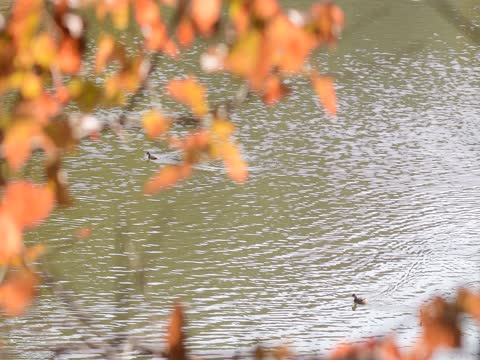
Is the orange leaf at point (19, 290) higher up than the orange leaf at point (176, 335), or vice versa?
the orange leaf at point (19, 290)

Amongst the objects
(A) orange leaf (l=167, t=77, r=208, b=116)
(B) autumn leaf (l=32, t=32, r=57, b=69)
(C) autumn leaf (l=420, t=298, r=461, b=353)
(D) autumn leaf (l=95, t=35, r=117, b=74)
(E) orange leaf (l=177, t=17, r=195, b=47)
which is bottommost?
(C) autumn leaf (l=420, t=298, r=461, b=353)

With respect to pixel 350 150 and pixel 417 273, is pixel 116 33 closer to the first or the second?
pixel 350 150

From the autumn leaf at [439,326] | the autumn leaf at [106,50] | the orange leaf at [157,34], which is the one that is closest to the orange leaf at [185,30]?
the orange leaf at [157,34]

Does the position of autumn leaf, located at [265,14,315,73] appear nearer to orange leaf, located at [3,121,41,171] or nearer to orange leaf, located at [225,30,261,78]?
orange leaf, located at [225,30,261,78]

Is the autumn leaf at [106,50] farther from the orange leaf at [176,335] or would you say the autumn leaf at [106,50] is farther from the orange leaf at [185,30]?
the orange leaf at [176,335]

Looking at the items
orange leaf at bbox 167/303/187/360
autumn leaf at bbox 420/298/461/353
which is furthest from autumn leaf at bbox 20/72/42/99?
autumn leaf at bbox 420/298/461/353

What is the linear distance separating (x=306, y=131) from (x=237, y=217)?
2.50 metres

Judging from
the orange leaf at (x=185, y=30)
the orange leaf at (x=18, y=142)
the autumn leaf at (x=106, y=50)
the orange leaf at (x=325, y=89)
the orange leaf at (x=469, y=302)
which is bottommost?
the orange leaf at (x=469, y=302)

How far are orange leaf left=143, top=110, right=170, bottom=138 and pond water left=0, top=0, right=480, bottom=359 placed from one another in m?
3.82

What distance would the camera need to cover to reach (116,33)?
1393 centimetres

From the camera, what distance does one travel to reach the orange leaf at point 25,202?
122 centimetres

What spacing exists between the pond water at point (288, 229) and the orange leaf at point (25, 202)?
14.1ft

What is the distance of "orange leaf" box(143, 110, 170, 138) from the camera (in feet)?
5.49

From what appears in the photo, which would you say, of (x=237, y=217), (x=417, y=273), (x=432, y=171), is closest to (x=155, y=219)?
(x=237, y=217)
